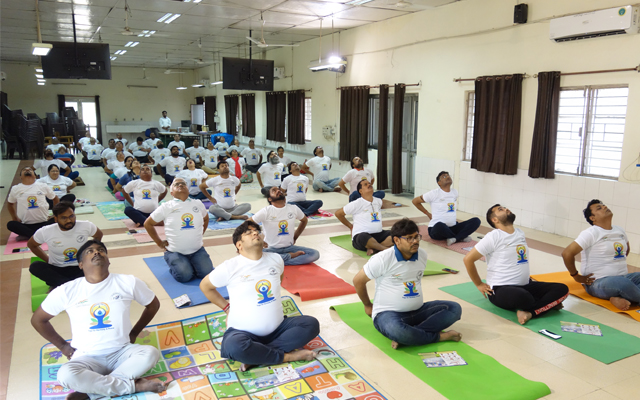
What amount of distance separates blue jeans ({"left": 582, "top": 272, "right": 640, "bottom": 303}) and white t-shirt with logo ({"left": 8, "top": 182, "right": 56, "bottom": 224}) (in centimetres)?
692

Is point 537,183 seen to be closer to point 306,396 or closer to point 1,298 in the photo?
point 306,396

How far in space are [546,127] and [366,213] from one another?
129 inches

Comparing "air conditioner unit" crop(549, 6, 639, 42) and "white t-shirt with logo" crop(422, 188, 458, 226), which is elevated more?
"air conditioner unit" crop(549, 6, 639, 42)

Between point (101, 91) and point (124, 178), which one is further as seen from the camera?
point (101, 91)

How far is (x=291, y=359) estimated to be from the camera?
3.43m

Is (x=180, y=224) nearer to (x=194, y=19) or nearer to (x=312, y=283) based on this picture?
(x=312, y=283)

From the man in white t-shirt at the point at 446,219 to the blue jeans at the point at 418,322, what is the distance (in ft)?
10.1

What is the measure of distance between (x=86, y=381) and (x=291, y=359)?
1.32 metres

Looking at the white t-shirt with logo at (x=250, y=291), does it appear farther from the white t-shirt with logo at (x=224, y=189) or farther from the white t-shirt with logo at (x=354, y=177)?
the white t-shirt with logo at (x=354, y=177)

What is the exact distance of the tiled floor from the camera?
10.7 feet

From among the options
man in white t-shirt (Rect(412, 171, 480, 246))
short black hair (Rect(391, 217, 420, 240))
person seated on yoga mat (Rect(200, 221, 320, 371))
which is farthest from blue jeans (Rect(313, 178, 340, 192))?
person seated on yoga mat (Rect(200, 221, 320, 371))

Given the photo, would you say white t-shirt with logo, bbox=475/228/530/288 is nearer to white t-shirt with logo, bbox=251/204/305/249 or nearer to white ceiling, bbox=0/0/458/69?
white t-shirt with logo, bbox=251/204/305/249

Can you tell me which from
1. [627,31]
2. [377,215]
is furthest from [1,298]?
[627,31]

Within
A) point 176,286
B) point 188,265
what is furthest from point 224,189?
point 176,286
